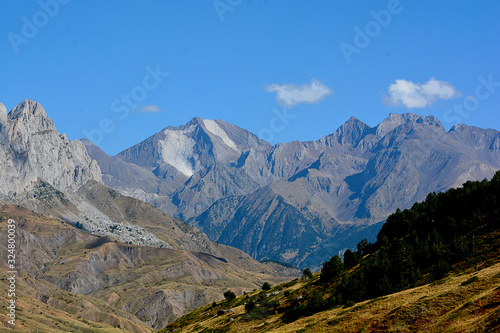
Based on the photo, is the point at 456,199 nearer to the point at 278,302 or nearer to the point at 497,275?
the point at 278,302

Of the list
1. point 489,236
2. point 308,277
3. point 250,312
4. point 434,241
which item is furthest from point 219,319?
point 489,236

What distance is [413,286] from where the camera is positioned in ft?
302

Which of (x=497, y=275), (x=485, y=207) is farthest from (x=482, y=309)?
(x=485, y=207)

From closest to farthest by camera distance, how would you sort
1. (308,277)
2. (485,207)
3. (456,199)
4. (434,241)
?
1. (434,241)
2. (485,207)
3. (456,199)
4. (308,277)

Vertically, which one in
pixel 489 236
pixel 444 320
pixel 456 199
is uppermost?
pixel 456 199

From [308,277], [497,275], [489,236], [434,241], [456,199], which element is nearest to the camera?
[497,275]

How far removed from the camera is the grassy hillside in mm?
60625

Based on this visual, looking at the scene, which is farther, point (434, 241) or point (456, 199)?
point (456, 199)

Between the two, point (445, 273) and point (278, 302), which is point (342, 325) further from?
point (278, 302)

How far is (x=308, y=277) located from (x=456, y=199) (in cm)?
4695

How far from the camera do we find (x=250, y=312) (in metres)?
107

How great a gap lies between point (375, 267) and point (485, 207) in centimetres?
3256

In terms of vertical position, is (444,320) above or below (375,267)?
below

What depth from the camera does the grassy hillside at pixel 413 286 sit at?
199 feet
